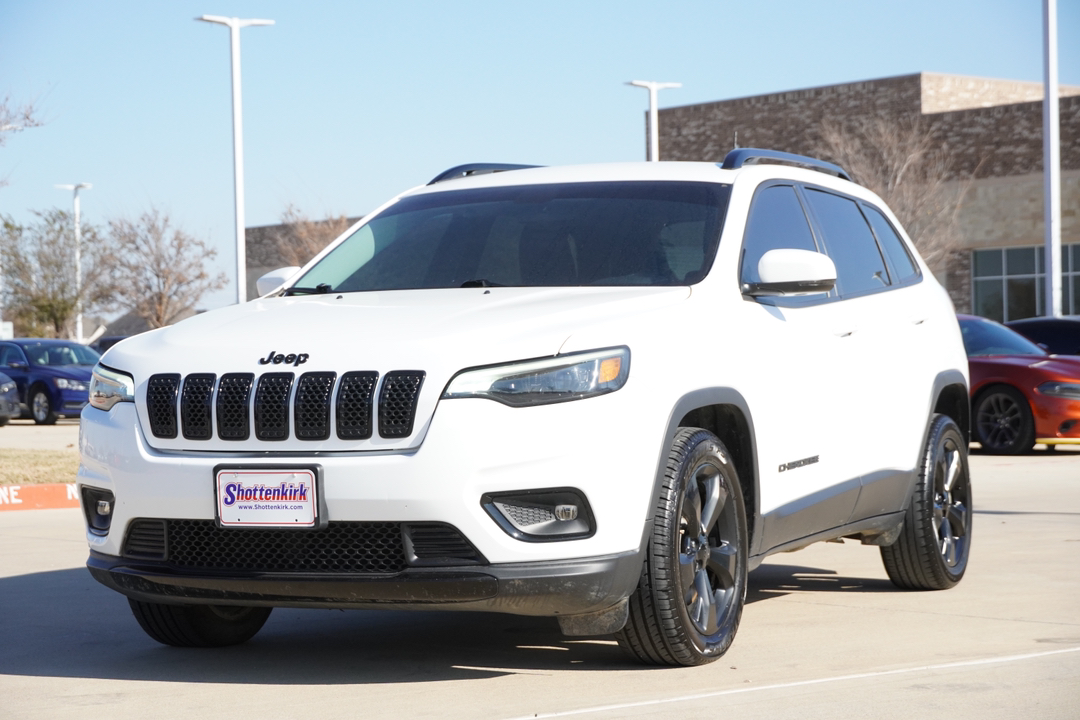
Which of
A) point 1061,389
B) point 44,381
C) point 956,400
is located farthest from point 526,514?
point 44,381

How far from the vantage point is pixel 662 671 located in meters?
5.25

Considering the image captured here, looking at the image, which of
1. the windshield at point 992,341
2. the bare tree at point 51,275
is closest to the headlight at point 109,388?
the windshield at point 992,341

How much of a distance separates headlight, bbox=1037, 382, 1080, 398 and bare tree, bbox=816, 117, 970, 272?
82.3 feet

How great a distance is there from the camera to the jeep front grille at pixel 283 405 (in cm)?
471

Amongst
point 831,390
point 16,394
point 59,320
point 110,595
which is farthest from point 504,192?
point 59,320

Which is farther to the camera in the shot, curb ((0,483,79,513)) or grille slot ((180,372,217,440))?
curb ((0,483,79,513))

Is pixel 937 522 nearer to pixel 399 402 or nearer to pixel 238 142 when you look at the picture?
Answer: pixel 399 402

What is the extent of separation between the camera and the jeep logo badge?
486 cm

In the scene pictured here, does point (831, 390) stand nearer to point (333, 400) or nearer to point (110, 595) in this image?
point (333, 400)

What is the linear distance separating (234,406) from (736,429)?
1.87 meters

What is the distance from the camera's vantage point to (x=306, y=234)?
56.7m

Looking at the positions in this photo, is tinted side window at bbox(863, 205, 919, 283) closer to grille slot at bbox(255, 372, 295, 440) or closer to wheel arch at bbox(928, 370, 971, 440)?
wheel arch at bbox(928, 370, 971, 440)

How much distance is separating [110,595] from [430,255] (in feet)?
8.35

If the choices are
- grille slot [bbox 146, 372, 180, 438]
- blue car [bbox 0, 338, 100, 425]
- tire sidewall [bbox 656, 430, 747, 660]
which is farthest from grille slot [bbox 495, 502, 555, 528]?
blue car [bbox 0, 338, 100, 425]
